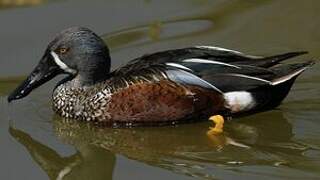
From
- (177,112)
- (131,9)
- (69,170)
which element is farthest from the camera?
(131,9)

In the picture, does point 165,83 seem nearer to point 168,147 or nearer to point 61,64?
point 168,147

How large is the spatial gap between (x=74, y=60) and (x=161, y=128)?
830 mm

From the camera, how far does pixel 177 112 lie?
7355 mm

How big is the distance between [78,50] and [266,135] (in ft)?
4.96

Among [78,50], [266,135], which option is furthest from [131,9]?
[266,135]

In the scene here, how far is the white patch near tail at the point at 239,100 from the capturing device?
741 cm

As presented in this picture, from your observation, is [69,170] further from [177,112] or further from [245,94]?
[245,94]

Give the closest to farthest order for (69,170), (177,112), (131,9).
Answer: (69,170), (177,112), (131,9)

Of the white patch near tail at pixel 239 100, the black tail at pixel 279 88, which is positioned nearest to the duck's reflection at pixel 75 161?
the white patch near tail at pixel 239 100

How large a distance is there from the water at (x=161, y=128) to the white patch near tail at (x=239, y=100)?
0.13m

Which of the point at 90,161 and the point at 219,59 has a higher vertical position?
the point at 219,59

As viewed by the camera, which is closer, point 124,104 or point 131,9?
point 124,104

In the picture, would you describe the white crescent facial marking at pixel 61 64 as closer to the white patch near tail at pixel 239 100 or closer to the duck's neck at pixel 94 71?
the duck's neck at pixel 94 71

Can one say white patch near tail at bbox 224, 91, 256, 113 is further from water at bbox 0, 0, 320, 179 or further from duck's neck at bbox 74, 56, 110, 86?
duck's neck at bbox 74, 56, 110, 86
